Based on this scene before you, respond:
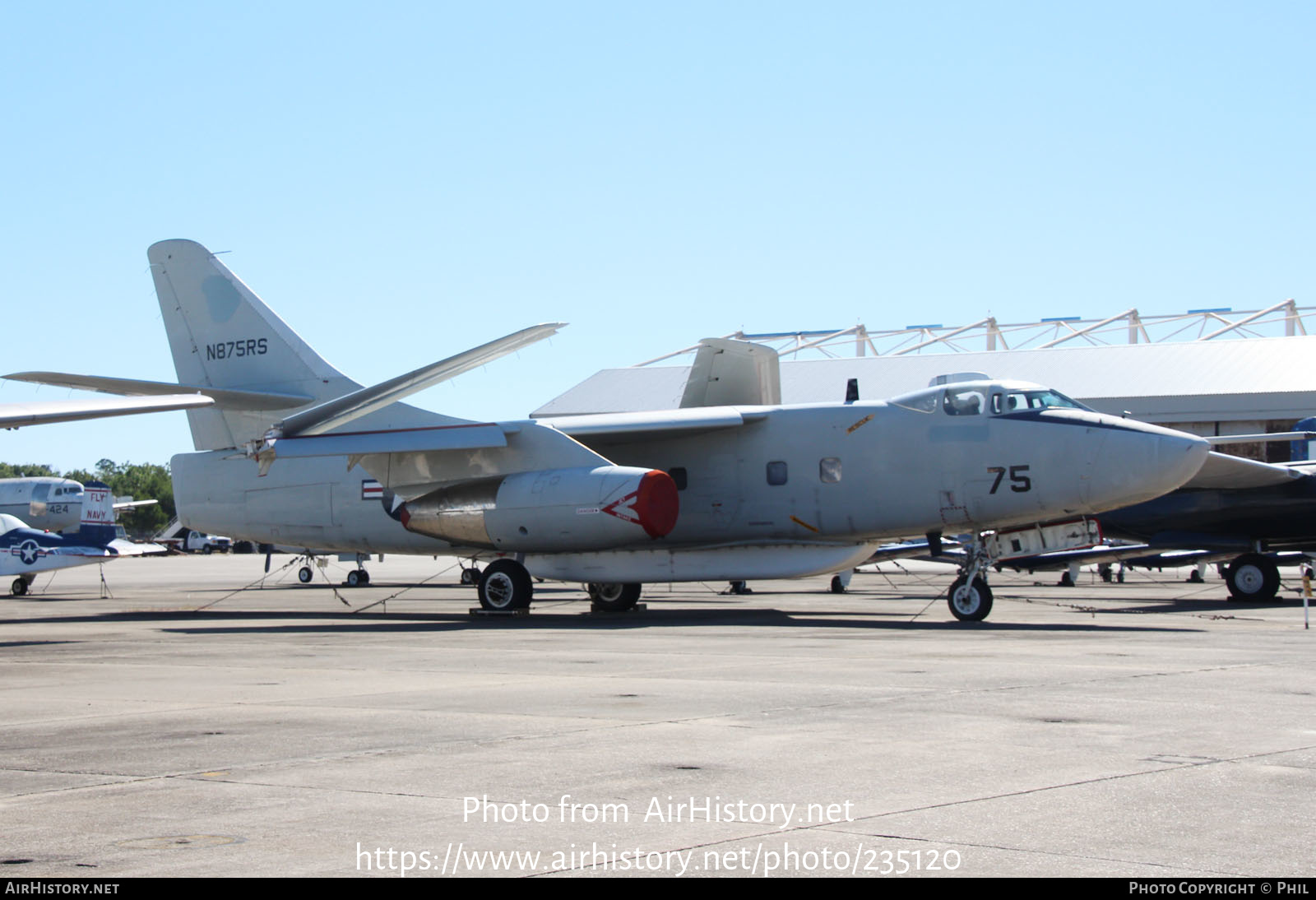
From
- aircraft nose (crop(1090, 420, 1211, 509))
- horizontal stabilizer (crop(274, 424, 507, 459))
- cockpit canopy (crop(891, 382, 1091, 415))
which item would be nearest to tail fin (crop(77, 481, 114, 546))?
horizontal stabilizer (crop(274, 424, 507, 459))

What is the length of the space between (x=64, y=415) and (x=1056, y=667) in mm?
9607

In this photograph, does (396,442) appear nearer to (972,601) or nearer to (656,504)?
(656,504)

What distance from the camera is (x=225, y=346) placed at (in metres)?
23.1

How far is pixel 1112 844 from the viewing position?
195 inches

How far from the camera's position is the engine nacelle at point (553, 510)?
19.3m

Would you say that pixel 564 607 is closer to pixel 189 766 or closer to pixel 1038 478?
pixel 1038 478

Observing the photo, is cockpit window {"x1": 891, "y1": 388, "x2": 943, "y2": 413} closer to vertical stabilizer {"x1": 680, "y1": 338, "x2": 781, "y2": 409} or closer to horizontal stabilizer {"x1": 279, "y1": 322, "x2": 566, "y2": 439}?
vertical stabilizer {"x1": 680, "y1": 338, "x2": 781, "y2": 409}

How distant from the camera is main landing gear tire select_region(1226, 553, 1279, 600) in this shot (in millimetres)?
24391

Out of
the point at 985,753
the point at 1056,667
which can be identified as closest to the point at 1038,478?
the point at 1056,667

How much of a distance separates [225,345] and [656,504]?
8.95 m

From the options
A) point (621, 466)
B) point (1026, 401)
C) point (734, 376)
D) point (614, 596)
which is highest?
point (734, 376)

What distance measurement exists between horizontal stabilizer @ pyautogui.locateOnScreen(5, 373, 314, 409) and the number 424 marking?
11.1 meters

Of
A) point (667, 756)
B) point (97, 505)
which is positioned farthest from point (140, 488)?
point (667, 756)

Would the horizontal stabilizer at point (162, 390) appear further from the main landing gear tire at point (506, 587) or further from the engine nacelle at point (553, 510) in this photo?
the main landing gear tire at point (506, 587)
